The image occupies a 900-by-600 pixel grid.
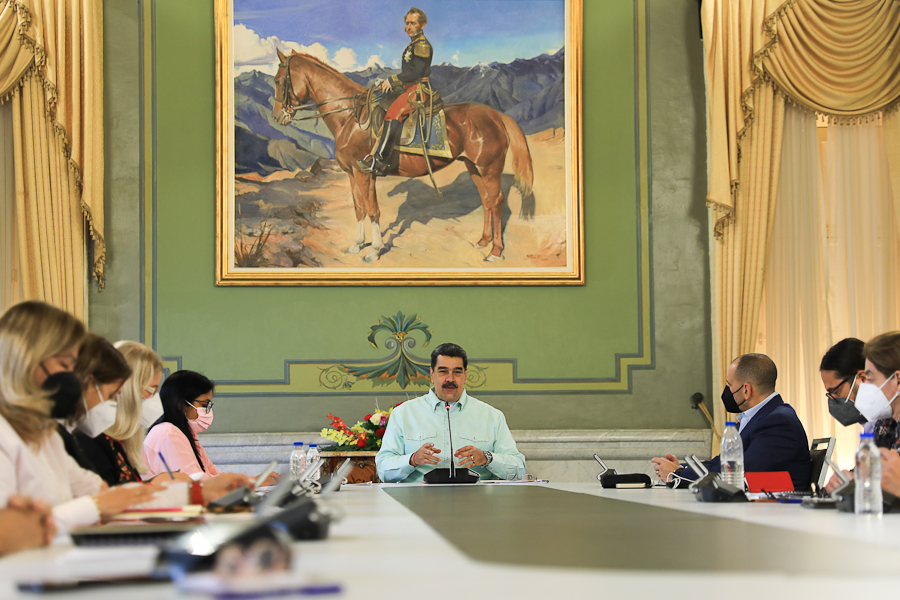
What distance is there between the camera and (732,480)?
328 centimetres

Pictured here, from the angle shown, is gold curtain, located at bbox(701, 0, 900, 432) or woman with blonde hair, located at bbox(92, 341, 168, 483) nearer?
woman with blonde hair, located at bbox(92, 341, 168, 483)

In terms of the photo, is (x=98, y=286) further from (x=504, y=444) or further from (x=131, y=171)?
(x=504, y=444)

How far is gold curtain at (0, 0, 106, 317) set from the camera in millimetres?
5547

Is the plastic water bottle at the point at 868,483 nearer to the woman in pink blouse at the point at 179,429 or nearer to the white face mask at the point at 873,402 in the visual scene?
the white face mask at the point at 873,402

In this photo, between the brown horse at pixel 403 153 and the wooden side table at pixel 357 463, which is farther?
the brown horse at pixel 403 153

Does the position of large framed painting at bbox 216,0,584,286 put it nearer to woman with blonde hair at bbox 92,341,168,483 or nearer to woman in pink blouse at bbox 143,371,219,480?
woman in pink blouse at bbox 143,371,219,480

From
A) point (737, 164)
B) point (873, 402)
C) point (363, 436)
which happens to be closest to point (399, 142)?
point (363, 436)

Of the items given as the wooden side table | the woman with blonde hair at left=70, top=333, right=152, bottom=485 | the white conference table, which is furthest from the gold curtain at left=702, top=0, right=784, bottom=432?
the white conference table

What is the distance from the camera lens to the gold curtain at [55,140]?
5547mm

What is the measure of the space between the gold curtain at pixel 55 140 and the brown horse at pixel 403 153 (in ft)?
4.20

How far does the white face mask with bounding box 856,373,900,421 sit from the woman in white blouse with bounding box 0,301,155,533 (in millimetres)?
2254

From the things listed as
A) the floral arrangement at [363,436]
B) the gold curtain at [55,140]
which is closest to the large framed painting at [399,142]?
the gold curtain at [55,140]

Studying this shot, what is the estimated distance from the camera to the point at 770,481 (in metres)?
3.36

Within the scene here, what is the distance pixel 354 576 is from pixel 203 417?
3454 mm
